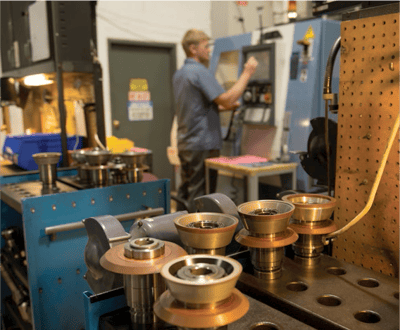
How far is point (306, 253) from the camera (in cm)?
100

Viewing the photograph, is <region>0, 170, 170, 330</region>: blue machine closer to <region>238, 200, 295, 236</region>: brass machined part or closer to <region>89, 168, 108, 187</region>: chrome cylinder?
<region>89, 168, 108, 187</region>: chrome cylinder

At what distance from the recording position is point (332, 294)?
85cm

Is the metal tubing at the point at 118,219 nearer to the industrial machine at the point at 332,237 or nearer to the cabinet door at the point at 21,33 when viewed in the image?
the industrial machine at the point at 332,237

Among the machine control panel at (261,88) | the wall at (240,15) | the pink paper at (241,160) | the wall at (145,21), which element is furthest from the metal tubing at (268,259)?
the wall at (240,15)

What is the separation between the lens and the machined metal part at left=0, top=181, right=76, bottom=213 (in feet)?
5.74

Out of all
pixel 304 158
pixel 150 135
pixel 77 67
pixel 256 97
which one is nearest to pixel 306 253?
pixel 304 158

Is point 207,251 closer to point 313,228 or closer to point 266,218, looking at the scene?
point 266,218

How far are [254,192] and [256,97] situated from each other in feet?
3.33

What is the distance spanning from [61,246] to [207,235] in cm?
107

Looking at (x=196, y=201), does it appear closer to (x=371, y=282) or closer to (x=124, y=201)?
(x=371, y=282)

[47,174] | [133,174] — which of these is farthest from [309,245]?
[47,174]

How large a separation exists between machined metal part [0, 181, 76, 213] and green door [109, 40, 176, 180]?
2.77 m

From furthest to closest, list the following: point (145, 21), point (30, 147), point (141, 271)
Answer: point (145, 21) < point (30, 147) < point (141, 271)

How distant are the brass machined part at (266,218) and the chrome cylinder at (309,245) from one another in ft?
0.41
